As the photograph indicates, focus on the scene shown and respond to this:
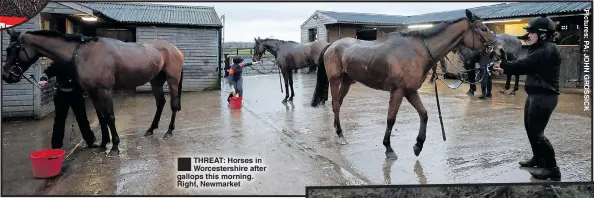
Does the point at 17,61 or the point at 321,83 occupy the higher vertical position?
the point at 17,61

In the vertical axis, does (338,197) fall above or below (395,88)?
below

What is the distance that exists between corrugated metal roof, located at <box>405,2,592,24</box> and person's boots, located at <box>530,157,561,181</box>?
61.3 inches

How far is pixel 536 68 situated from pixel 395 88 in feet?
4.07

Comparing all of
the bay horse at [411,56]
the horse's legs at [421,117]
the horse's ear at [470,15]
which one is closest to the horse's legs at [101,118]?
the bay horse at [411,56]

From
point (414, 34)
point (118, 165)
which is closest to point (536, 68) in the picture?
point (414, 34)

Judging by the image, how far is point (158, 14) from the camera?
6234 millimetres

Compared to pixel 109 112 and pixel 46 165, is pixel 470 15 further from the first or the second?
pixel 46 165

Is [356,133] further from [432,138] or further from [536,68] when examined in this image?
[536,68]

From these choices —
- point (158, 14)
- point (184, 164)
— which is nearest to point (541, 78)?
point (184, 164)

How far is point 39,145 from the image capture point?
4.48 meters

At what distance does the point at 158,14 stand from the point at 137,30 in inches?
35.8

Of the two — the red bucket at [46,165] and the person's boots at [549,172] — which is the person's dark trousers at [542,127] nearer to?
the person's boots at [549,172]

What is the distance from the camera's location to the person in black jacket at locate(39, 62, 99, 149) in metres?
4.26

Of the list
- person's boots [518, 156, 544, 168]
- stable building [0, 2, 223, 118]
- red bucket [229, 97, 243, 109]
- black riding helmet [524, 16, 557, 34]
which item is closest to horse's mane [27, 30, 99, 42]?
stable building [0, 2, 223, 118]
